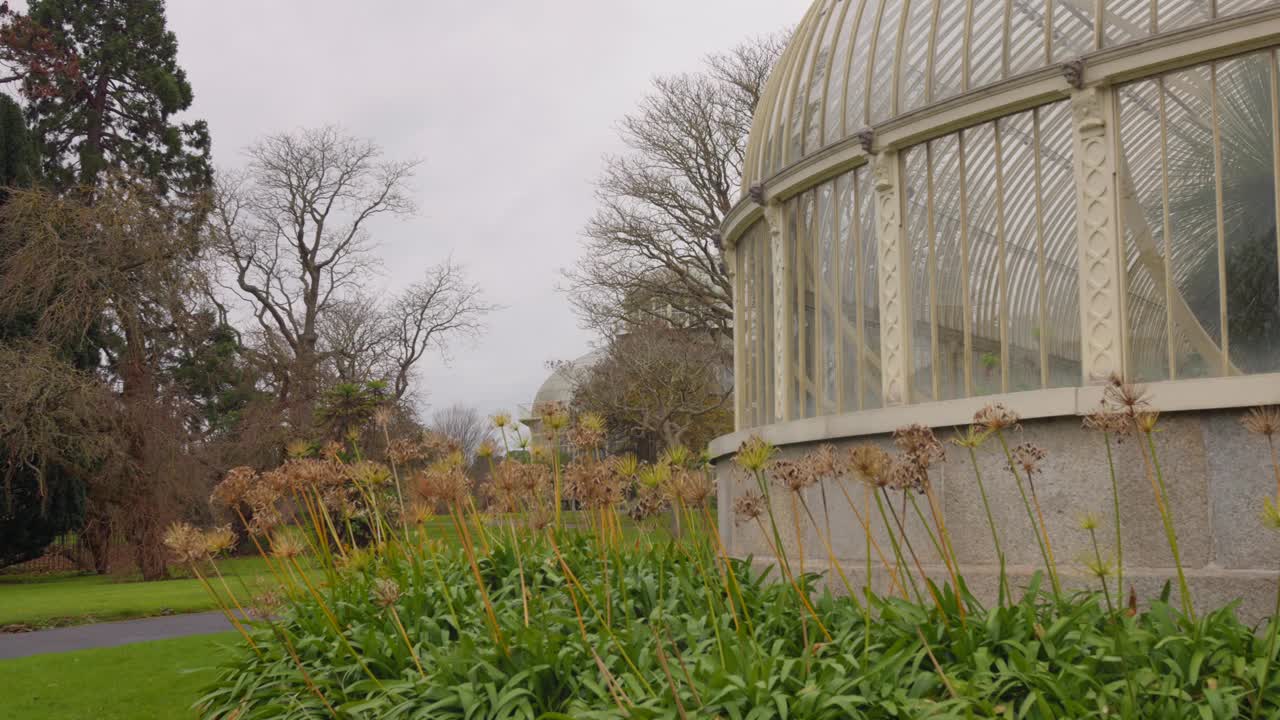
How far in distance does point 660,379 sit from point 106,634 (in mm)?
17347

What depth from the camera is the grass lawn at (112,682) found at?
9742 millimetres

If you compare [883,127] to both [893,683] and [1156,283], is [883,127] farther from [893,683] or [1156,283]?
[893,683]

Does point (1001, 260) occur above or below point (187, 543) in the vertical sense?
above

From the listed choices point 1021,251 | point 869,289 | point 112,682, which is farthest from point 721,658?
point 112,682

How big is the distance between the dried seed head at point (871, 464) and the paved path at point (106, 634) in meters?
12.8

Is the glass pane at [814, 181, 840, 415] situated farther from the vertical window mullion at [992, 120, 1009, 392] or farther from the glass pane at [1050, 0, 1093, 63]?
the glass pane at [1050, 0, 1093, 63]

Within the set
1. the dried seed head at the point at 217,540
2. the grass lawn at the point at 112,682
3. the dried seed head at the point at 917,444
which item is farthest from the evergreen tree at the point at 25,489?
the dried seed head at the point at 917,444

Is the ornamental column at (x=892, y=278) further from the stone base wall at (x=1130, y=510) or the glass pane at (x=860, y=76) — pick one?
the stone base wall at (x=1130, y=510)

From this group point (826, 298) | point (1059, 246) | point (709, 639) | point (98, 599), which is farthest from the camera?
point (98, 599)

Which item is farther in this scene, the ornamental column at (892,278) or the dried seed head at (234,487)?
the ornamental column at (892,278)

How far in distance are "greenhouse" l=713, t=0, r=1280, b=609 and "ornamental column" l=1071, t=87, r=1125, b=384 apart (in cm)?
1

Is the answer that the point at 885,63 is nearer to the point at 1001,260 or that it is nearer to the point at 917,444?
the point at 1001,260

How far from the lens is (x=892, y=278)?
384 inches

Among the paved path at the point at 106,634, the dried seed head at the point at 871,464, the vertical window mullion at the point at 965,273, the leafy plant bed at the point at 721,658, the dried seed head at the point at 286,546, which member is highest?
the vertical window mullion at the point at 965,273
